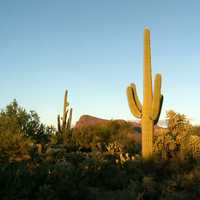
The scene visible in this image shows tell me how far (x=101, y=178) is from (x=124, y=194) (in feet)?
9.12

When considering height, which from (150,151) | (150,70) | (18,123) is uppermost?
(150,70)

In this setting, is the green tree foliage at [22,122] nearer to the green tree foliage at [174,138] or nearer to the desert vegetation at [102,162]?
the desert vegetation at [102,162]

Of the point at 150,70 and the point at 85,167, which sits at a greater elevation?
the point at 150,70

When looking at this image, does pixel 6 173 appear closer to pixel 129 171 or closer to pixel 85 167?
pixel 85 167

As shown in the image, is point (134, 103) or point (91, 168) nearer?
point (91, 168)

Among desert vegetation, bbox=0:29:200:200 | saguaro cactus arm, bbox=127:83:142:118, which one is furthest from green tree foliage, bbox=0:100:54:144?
saguaro cactus arm, bbox=127:83:142:118

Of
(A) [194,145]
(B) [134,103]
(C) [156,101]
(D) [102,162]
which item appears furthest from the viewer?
(A) [194,145]

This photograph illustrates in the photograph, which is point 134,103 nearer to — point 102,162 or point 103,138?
point 102,162

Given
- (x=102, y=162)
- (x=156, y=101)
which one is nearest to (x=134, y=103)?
(x=156, y=101)

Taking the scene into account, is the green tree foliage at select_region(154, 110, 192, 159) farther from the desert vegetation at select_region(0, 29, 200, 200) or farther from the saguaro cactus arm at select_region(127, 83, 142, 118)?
the saguaro cactus arm at select_region(127, 83, 142, 118)

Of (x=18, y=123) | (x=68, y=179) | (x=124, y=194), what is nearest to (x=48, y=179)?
(x=68, y=179)

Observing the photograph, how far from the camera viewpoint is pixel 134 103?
16.5 metres

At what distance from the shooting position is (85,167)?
10.9 meters

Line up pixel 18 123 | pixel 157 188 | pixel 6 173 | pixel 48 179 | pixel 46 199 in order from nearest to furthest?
pixel 46 199
pixel 6 173
pixel 48 179
pixel 157 188
pixel 18 123
